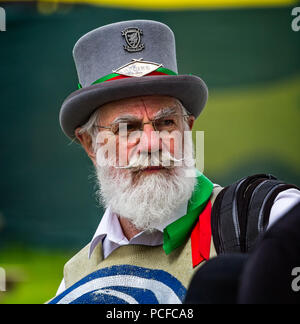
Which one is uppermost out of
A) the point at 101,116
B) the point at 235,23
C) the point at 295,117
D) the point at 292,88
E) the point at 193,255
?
the point at 235,23

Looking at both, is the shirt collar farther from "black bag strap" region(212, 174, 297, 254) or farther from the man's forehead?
the man's forehead

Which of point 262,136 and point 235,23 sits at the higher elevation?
point 235,23

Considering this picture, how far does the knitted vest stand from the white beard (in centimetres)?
11

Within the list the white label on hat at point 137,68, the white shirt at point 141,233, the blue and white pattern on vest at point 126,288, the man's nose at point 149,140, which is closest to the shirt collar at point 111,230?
the white shirt at point 141,233

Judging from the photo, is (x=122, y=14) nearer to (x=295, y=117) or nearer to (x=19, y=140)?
(x=19, y=140)

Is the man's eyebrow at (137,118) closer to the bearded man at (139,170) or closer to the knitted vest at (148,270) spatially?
the bearded man at (139,170)

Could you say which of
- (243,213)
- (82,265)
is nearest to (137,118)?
(243,213)

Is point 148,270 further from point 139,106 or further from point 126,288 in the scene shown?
point 139,106

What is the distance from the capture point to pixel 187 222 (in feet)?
6.10

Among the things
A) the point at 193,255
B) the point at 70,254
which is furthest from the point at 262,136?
the point at 193,255

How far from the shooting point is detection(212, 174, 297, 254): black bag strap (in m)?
1.59

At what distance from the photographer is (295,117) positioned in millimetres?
4941

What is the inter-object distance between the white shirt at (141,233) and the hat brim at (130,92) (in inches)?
18.6

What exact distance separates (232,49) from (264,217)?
3.70 metres
